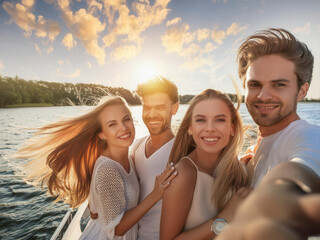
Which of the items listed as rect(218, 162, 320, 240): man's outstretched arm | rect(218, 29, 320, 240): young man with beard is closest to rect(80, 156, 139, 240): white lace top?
rect(218, 29, 320, 240): young man with beard

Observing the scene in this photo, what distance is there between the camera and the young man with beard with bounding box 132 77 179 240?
3141 millimetres

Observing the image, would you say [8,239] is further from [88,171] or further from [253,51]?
[253,51]

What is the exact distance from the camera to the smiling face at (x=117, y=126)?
3.12 meters

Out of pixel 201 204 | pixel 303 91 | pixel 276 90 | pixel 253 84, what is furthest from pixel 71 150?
pixel 303 91

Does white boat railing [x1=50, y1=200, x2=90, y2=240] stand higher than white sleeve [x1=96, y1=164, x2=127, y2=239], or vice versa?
white sleeve [x1=96, y1=164, x2=127, y2=239]

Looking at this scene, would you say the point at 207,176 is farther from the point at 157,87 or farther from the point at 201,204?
the point at 157,87

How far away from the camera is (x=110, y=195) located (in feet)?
8.49

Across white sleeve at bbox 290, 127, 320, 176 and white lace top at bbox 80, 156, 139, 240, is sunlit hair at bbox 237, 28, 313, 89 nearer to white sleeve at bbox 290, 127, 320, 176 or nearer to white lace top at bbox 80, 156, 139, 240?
white sleeve at bbox 290, 127, 320, 176

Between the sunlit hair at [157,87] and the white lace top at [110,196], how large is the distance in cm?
144

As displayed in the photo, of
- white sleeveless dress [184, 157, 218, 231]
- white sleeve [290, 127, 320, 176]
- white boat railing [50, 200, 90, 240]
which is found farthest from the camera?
white boat railing [50, 200, 90, 240]

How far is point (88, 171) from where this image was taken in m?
3.51

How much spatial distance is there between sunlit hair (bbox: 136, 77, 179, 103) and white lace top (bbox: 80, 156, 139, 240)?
1.44 meters

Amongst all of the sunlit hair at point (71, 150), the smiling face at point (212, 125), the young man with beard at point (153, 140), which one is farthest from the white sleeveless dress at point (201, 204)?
the sunlit hair at point (71, 150)

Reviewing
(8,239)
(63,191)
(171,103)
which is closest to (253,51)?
(171,103)
